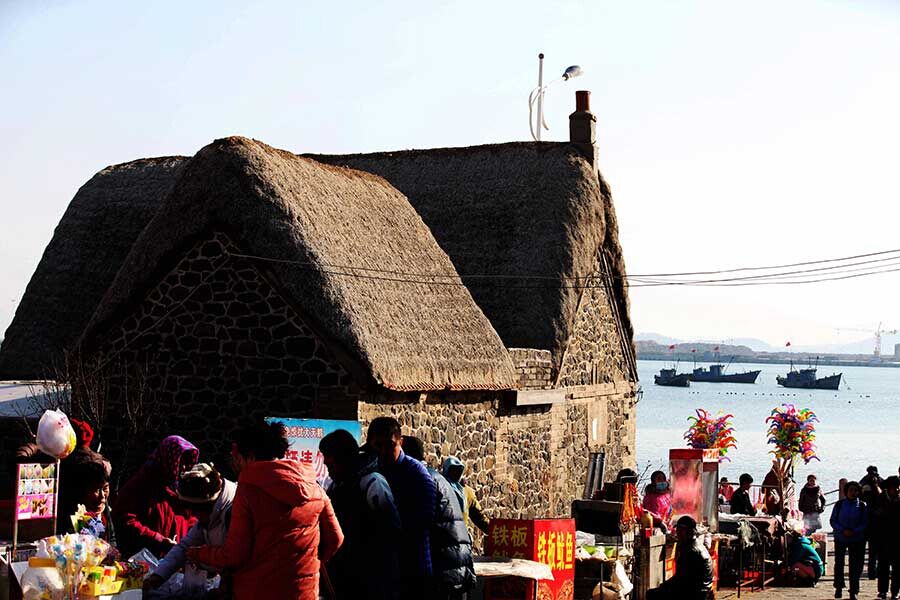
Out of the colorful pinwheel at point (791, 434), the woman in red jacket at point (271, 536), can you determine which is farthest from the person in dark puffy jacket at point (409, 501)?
the colorful pinwheel at point (791, 434)

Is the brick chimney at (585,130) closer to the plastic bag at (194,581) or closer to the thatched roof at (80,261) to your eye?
the thatched roof at (80,261)

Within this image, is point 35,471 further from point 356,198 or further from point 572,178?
point 572,178

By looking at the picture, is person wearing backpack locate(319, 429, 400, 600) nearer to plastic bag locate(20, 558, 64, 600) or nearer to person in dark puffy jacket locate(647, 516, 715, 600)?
plastic bag locate(20, 558, 64, 600)

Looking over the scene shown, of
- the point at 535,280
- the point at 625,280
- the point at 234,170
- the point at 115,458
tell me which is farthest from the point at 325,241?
the point at 625,280

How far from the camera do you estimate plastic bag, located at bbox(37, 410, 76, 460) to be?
7.98 meters

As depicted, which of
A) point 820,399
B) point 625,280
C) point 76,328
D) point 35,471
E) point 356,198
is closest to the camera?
point 35,471

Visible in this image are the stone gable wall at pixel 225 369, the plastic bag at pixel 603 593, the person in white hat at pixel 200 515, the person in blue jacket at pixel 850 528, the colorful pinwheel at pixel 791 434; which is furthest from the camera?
the colorful pinwheel at pixel 791 434

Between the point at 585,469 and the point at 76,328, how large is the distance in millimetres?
8875

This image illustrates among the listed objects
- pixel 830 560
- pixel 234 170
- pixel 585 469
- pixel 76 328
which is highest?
pixel 234 170

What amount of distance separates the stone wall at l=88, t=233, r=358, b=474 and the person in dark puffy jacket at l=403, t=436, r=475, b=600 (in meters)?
5.69

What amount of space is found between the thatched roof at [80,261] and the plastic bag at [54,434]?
1107 centimetres

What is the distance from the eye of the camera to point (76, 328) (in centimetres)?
2059

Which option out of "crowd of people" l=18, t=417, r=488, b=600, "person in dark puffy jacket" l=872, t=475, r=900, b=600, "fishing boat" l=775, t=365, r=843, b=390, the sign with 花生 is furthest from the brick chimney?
"fishing boat" l=775, t=365, r=843, b=390

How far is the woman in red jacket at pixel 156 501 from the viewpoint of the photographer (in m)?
7.76
